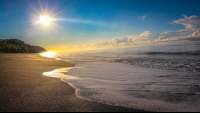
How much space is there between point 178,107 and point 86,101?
1.75m

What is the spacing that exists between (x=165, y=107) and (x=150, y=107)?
0.29 metres

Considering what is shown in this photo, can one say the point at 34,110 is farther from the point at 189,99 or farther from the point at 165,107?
the point at 189,99

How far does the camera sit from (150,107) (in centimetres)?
185

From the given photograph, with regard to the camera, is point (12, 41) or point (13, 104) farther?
point (12, 41)

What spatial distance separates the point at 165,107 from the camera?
1.87m

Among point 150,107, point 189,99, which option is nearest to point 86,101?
point 150,107

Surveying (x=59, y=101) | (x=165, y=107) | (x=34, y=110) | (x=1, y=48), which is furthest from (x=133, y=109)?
(x=1, y=48)

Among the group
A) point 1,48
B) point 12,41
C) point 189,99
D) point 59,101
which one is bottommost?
point 189,99

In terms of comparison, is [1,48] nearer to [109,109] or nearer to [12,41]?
[12,41]

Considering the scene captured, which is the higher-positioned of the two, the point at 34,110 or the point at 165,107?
the point at 34,110

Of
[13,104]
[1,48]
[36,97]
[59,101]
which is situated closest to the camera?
[13,104]

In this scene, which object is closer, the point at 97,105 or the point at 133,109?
the point at 133,109

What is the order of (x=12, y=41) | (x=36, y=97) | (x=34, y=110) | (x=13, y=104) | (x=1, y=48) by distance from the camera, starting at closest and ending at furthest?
(x=34, y=110) → (x=13, y=104) → (x=36, y=97) → (x=1, y=48) → (x=12, y=41)

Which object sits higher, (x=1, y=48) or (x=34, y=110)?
(x=1, y=48)
